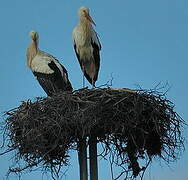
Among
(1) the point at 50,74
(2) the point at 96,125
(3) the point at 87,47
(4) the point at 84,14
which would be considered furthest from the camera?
(4) the point at 84,14

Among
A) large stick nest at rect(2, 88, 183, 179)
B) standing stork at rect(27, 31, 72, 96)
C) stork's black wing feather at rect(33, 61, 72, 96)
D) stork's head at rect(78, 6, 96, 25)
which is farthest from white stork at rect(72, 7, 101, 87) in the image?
large stick nest at rect(2, 88, 183, 179)

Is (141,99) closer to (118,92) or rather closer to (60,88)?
(118,92)

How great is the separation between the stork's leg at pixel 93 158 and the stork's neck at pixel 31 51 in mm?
2311

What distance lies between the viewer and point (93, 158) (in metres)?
5.90

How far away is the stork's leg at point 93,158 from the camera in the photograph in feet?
19.1

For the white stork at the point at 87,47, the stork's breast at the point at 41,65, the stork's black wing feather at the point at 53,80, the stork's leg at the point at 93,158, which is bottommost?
the stork's leg at the point at 93,158

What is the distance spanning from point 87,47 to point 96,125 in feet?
8.07

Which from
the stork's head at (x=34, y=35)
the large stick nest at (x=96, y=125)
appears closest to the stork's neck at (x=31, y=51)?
the stork's head at (x=34, y=35)

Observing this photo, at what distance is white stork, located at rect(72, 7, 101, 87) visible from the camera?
7.95 m

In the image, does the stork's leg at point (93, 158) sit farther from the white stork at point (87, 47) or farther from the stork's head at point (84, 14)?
the stork's head at point (84, 14)

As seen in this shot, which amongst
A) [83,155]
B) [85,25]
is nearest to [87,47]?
[85,25]

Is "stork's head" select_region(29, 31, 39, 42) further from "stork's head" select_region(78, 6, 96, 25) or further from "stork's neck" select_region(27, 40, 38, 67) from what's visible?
"stork's head" select_region(78, 6, 96, 25)

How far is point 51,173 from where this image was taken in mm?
5805

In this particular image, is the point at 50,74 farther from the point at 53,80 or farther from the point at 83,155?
the point at 83,155
